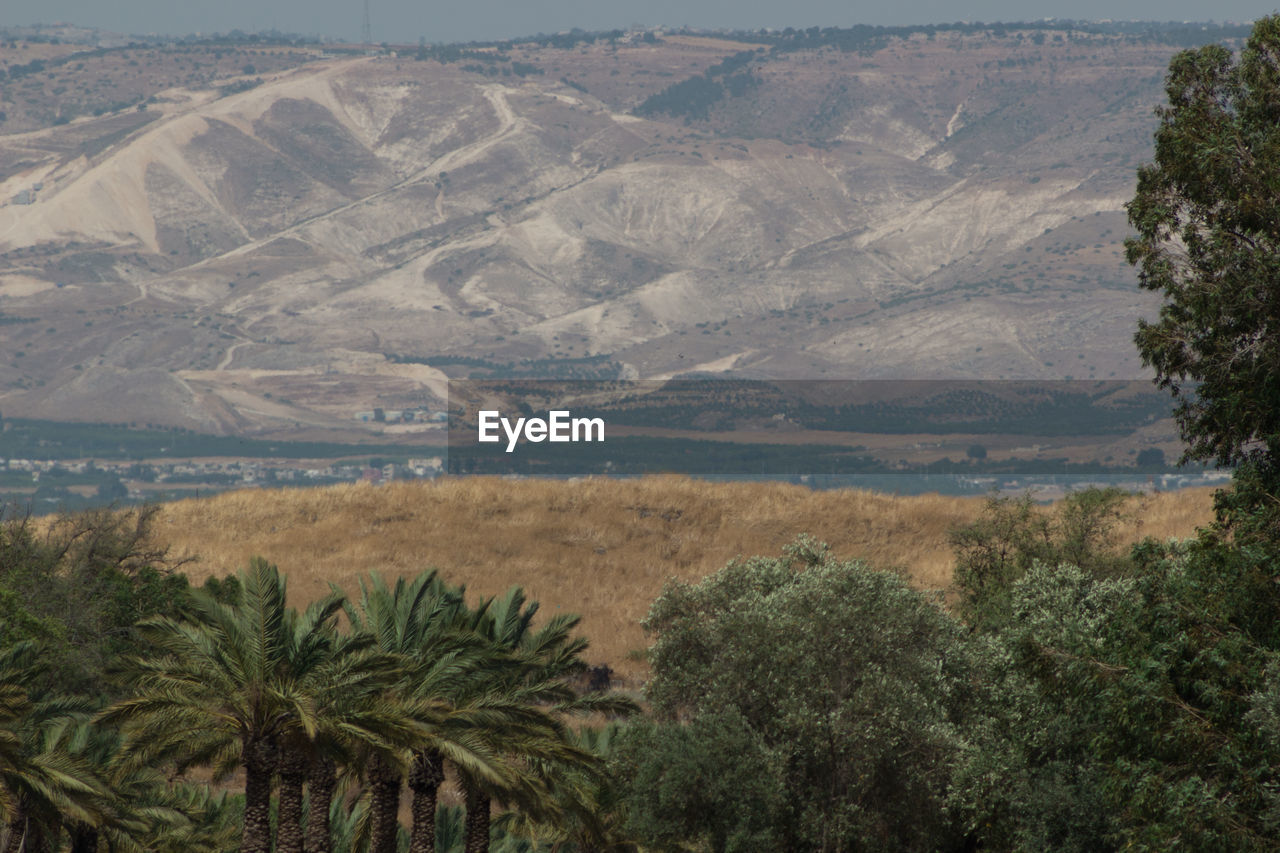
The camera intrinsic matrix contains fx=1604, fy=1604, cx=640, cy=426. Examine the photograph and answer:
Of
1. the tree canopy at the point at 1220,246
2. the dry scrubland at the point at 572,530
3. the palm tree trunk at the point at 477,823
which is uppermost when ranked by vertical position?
the tree canopy at the point at 1220,246

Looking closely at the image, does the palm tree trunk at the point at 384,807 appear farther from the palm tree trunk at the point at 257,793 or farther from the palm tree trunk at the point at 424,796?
the palm tree trunk at the point at 257,793

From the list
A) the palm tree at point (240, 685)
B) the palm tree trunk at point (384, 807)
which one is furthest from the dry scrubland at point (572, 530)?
the palm tree at point (240, 685)

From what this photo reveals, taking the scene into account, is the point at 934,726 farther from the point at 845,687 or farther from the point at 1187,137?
the point at 1187,137

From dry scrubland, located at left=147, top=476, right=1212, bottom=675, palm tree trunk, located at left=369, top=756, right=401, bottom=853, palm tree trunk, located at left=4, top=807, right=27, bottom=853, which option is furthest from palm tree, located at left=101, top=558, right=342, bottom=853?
dry scrubland, located at left=147, top=476, right=1212, bottom=675

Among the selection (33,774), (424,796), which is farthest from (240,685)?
(424,796)

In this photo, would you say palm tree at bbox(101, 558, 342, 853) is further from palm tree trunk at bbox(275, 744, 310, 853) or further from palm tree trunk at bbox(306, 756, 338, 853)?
palm tree trunk at bbox(306, 756, 338, 853)
